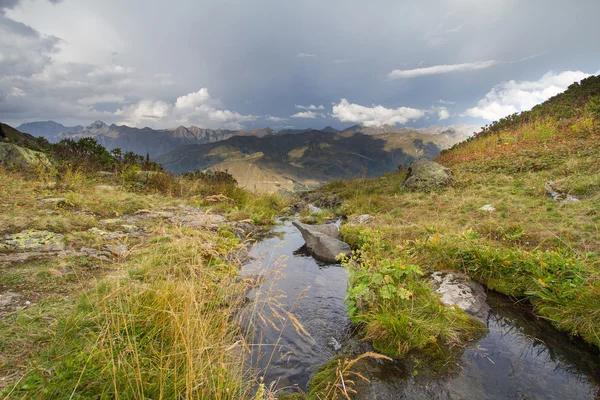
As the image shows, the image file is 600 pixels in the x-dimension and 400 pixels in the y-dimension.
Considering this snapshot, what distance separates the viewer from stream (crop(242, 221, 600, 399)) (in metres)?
3.11

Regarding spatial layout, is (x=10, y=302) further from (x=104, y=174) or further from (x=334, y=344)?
(x=104, y=174)

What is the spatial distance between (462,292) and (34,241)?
327 inches

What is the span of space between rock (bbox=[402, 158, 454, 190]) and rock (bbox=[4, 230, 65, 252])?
1545 cm

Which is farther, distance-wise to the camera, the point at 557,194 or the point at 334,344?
the point at 557,194

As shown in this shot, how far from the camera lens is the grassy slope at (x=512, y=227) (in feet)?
13.4

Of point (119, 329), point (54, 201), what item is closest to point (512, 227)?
point (119, 329)

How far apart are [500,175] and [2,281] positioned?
17.7 meters

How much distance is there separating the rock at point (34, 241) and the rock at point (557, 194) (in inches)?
553

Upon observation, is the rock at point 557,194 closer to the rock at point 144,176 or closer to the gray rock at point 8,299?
the gray rock at point 8,299

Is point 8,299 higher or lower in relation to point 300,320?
higher

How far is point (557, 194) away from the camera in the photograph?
9.80 m

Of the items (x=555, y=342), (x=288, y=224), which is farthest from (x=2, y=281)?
(x=288, y=224)

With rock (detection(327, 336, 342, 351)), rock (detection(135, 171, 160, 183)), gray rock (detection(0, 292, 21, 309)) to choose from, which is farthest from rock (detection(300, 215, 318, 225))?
gray rock (detection(0, 292, 21, 309))

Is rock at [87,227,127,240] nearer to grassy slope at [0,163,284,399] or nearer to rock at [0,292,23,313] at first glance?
grassy slope at [0,163,284,399]
